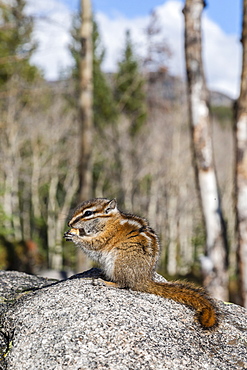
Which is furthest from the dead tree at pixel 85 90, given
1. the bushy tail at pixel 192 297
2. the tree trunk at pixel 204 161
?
the bushy tail at pixel 192 297

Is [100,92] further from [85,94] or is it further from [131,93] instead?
[85,94]

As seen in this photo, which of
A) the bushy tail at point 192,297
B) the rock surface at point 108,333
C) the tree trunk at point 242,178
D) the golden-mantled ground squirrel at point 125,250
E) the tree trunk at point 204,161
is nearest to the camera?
the rock surface at point 108,333

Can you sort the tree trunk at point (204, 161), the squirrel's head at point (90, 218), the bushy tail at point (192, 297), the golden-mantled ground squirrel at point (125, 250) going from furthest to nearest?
the tree trunk at point (204, 161)
the squirrel's head at point (90, 218)
the golden-mantled ground squirrel at point (125, 250)
the bushy tail at point (192, 297)

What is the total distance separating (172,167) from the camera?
3784 centimetres

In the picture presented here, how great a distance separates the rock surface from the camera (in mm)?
3457

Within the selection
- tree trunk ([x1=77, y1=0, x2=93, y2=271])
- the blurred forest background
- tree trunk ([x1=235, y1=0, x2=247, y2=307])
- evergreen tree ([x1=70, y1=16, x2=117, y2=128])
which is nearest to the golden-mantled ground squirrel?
tree trunk ([x1=235, y1=0, x2=247, y2=307])

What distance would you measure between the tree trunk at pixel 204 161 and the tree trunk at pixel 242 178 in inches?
21.8

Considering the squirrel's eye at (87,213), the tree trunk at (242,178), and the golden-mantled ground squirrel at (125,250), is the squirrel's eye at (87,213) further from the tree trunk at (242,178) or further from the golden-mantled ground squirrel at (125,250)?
the tree trunk at (242,178)

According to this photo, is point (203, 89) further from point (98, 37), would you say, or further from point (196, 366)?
point (98, 37)

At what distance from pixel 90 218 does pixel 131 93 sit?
1551 inches

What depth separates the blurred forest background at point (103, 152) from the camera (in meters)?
32.6

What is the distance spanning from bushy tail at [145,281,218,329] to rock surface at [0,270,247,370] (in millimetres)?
78

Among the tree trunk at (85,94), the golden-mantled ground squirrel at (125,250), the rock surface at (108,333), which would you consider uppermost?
the tree trunk at (85,94)

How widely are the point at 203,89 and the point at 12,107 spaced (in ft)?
77.9
